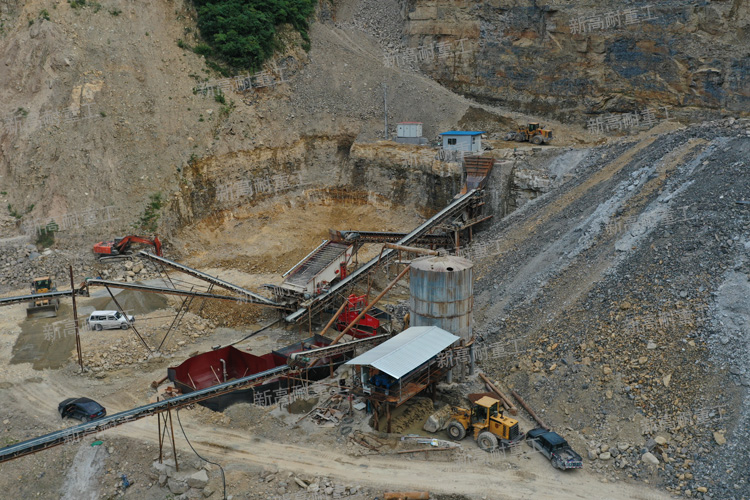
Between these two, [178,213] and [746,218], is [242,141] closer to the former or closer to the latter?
[178,213]

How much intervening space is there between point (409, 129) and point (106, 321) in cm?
2255

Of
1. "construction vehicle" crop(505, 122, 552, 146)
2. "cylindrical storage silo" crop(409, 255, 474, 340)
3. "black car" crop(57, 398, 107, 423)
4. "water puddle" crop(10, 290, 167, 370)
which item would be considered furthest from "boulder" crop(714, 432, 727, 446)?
"construction vehicle" crop(505, 122, 552, 146)

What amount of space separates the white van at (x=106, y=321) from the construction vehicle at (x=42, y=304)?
9.02ft

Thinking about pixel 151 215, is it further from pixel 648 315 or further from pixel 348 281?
pixel 648 315

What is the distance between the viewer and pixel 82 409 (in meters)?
20.1

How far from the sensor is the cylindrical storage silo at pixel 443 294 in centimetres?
2022

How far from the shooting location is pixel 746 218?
20.8m

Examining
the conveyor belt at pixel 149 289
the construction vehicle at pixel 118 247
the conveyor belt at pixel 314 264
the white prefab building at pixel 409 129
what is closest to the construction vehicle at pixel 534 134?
the white prefab building at pixel 409 129

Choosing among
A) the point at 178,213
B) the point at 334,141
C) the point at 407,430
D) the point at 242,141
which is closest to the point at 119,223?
the point at 178,213

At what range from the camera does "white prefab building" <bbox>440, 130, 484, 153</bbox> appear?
3672 centimetres

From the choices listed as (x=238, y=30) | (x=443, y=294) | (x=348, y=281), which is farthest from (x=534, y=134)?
(x=443, y=294)

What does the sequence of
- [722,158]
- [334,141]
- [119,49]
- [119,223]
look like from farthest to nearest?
[334,141]
[119,49]
[119,223]
[722,158]

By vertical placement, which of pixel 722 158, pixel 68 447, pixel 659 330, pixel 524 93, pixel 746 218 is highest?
pixel 524 93

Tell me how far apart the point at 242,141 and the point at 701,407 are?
3107cm
